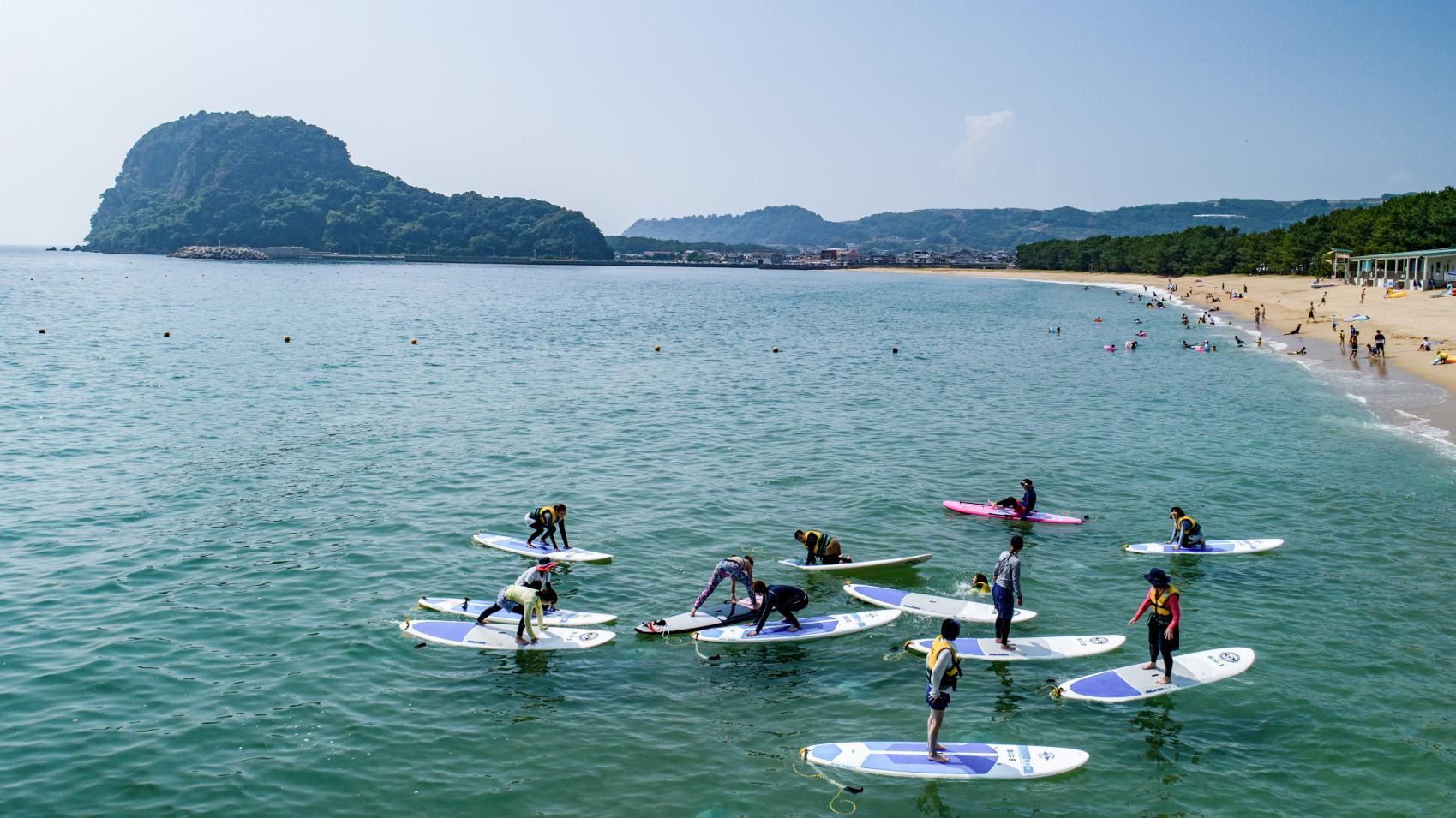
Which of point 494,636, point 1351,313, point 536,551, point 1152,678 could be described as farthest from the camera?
point 1351,313

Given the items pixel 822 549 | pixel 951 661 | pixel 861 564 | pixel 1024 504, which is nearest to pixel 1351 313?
pixel 1024 504

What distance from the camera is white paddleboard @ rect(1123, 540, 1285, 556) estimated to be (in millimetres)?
25484

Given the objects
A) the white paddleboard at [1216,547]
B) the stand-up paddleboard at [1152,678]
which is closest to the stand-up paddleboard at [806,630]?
the stand-up paddleboard at [1152,678]

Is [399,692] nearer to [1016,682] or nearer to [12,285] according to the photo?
[1016,682]

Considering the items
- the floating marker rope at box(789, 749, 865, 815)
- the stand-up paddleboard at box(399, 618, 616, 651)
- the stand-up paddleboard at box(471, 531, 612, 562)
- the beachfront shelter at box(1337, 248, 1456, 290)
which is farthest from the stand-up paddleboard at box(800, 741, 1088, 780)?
the beachfront shelter at box(1337, 248, 1456, 290)

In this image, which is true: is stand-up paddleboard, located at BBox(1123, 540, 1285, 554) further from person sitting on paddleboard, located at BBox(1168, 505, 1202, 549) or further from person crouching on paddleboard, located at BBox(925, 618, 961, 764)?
person crouching on paddleboard, located at BBox(925, 618, 961, 764)

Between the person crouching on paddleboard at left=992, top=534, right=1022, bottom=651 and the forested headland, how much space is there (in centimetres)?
12078

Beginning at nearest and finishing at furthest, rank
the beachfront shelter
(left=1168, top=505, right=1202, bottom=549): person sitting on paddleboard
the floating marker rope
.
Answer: the floating marker rope → (left=1168, top=505, right=1202, bottom=549): person sitting on paddleboard → the beachfront shelter

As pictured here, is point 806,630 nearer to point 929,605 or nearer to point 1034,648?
point 929,605

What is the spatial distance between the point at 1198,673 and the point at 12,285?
193 meters

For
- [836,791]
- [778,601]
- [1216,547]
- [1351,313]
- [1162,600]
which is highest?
[1351,313]

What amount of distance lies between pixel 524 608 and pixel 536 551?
231 inches

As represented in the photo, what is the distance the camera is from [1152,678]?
1772 centimetres

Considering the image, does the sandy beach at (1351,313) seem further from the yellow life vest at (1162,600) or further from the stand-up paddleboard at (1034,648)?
the yellow life vest at (1162,600)
